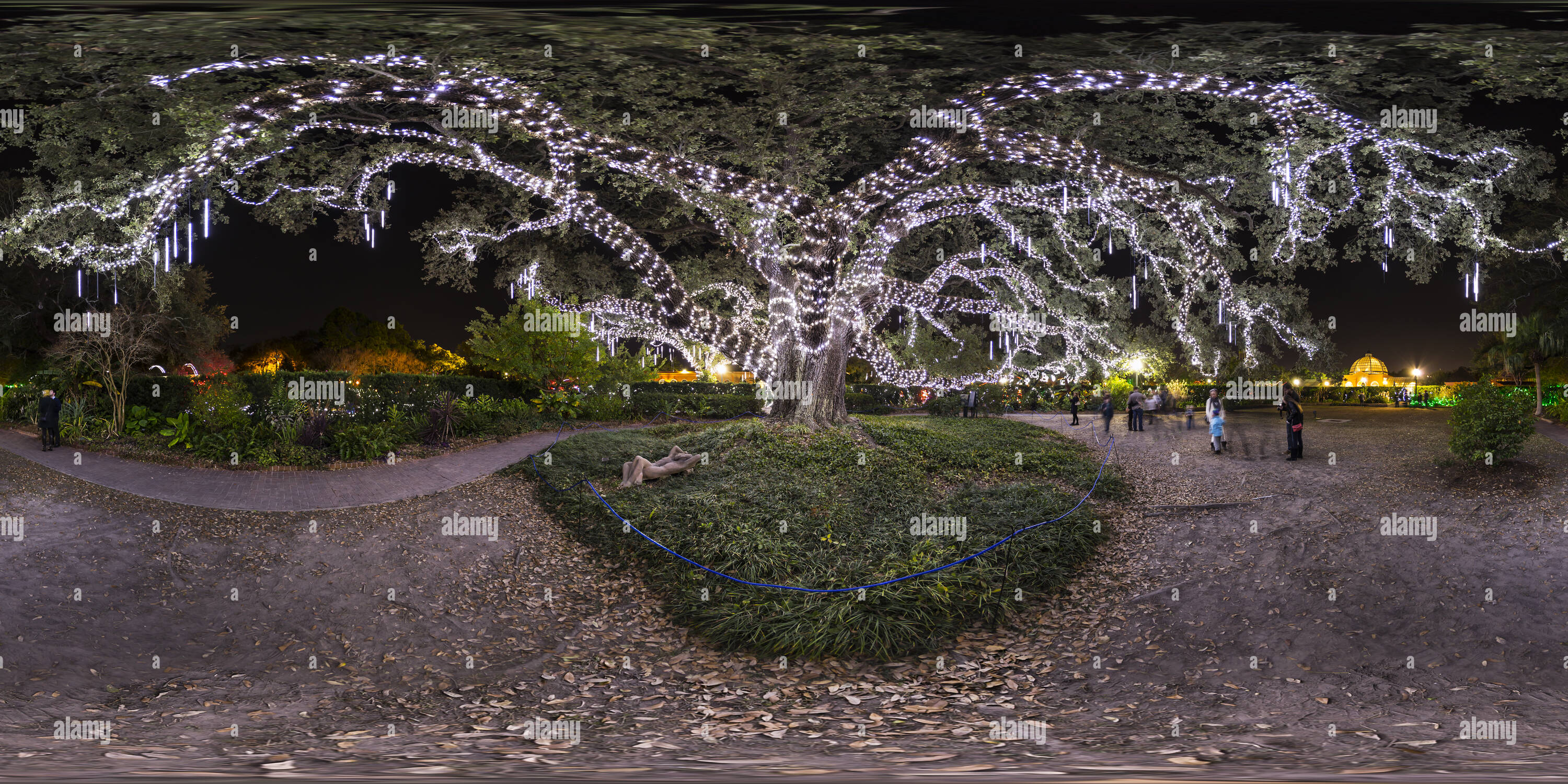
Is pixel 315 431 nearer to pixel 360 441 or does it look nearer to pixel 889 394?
pixel 360 441

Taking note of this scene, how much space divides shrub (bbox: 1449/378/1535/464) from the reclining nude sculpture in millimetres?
11425

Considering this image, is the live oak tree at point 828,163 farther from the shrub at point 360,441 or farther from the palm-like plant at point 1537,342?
the palm-like plant at point 1537,342

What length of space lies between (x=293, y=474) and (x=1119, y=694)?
1233 centimetres

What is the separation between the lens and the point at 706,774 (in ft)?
14.7

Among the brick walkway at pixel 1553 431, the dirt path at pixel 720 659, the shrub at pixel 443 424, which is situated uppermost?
the shrub at pixel 443 424

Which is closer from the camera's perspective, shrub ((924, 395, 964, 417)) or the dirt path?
the dirt path

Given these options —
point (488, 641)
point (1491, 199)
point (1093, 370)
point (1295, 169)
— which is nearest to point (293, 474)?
point (488, 641)

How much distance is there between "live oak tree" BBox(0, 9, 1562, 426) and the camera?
9.92m

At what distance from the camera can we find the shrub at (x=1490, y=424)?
1166cm

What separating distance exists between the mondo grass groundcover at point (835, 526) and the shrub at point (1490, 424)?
15.8 feet

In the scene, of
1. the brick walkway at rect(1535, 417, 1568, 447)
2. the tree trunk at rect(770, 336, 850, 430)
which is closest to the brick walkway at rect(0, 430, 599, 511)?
the tree trunk at rect(770, 336, 850, 430)

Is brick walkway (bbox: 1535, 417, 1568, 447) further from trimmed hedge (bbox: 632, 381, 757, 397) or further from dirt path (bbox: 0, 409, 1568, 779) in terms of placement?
trimmed hedge (bbox: 632, 381, 757, 397)

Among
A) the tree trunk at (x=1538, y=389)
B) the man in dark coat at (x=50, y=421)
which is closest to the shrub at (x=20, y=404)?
the man in dark coat at (x=50, y=421)

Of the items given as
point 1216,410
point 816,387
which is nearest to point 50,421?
point 816,387
